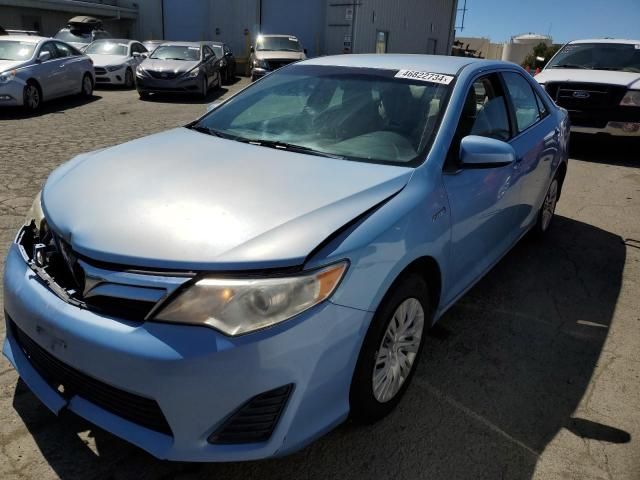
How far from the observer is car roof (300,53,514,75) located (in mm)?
3160

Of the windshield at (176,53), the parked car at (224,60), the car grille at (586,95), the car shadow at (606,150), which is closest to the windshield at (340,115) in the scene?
the car grille at (586,95)

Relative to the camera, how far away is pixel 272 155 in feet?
8.71

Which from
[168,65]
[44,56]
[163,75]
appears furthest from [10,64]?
[168,65]

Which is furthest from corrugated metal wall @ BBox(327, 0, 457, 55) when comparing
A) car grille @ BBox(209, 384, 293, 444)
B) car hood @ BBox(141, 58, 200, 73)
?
car grille @ BBox(209, 384, 293, 444)

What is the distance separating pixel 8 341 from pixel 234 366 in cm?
122

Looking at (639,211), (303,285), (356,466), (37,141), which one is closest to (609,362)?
(356,466)

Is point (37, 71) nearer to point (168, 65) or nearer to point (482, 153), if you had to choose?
point (168, 65)

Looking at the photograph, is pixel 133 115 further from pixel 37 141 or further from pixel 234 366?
pixel 234 366

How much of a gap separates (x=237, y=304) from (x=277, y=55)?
652 inches

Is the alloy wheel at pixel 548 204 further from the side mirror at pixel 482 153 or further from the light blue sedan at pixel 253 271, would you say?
the side mirror at pixel 482 153

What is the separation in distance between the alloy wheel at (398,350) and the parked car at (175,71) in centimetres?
1183

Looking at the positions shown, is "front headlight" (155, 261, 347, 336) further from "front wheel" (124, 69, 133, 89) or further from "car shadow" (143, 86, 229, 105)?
"front wheel" (124, 69, 133, 89)

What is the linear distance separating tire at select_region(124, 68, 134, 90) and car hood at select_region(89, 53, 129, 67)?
0.31 meters

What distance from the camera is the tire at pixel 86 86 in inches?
482
